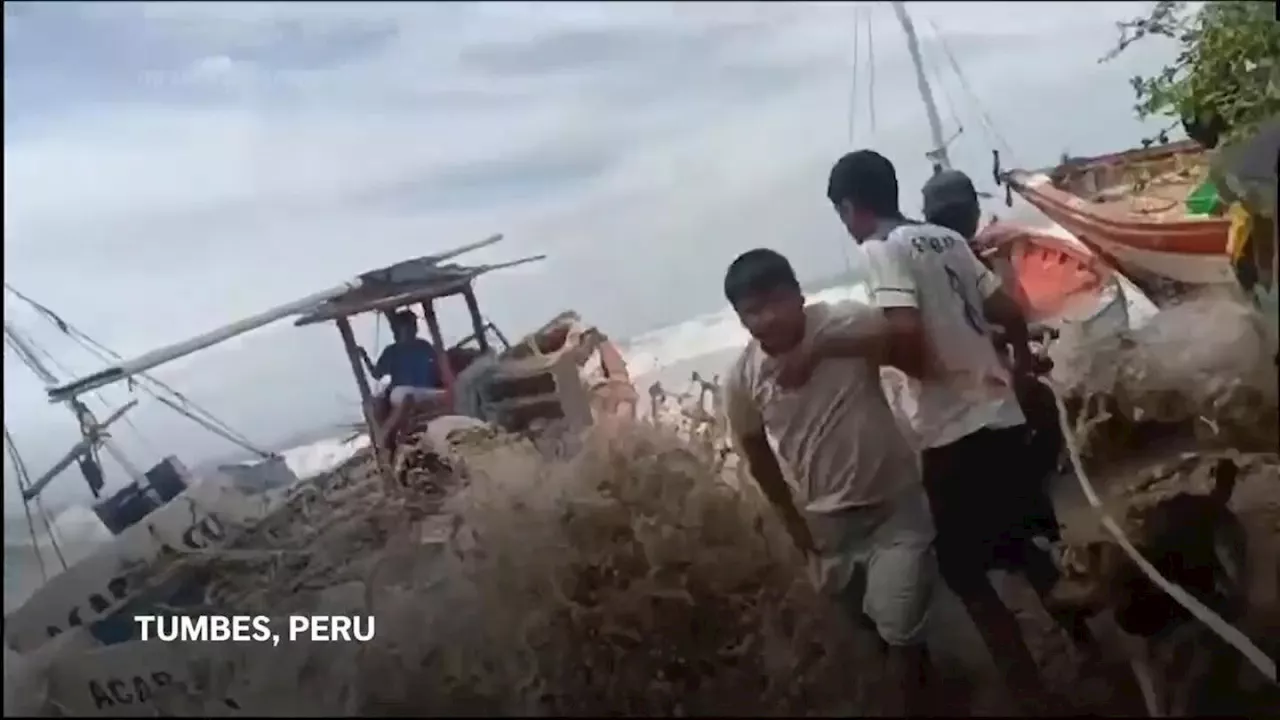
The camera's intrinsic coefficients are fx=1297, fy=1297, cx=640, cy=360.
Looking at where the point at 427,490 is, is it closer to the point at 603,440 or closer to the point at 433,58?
the point at 603,440

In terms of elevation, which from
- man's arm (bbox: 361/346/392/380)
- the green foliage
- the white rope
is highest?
the green foliage

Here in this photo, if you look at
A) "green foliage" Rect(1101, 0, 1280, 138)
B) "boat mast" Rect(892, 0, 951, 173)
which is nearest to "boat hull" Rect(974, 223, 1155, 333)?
"boat mast" Rect(892, 0, 951, 173)

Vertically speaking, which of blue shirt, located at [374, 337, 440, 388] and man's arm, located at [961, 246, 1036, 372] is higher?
blue shirt, located at [374, 337, 440, 388]

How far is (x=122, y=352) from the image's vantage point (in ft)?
3.70

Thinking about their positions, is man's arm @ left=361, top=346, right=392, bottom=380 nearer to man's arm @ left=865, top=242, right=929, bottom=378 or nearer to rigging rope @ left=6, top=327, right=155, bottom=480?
rigging rope @ left=6, top=327, right=155, bottom=480

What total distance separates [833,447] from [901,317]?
0.44 feet

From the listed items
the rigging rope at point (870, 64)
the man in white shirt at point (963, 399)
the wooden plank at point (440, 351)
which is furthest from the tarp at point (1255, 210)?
the wooden plank at point (440, 351)

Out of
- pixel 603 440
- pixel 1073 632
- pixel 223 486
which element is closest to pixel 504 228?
pixel 603 440

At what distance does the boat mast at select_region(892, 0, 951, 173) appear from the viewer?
4.33 feet

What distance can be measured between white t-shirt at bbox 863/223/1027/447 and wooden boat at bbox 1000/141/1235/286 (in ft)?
Result: 0.63

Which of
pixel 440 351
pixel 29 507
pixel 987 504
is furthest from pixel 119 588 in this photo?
pixel 987 504

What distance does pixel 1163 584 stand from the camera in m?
1.23

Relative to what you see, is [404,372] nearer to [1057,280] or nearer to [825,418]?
[825,418]

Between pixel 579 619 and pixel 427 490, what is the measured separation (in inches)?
6.9
